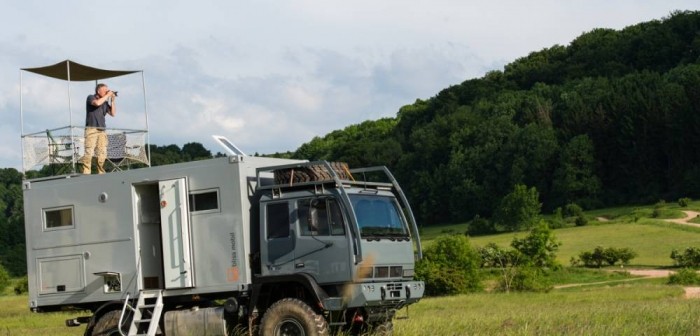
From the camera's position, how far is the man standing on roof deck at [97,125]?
20.8 metres

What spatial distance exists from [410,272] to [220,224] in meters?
3.45

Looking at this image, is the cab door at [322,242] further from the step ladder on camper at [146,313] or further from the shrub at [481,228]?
the shrub at [481,228]

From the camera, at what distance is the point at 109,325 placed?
18.9 m

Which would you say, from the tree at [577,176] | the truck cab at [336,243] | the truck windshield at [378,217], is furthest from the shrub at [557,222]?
the truck cab at [336,243]

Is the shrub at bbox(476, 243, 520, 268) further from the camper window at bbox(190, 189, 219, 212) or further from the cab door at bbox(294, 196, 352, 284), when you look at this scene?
the cab door at bbox(294, 196, 352, 284)

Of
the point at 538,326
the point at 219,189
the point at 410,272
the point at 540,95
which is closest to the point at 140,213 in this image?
the point at 219,189

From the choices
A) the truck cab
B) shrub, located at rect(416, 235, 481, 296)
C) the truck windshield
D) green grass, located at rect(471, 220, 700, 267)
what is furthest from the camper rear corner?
green grass, located at rect(471, 220, 700, 267)

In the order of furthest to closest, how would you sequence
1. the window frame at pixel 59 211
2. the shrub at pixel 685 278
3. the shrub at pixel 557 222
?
the shrub at pixel 557 222 < the shrub at pixel 685 278 < the window frame at pixel 59 211

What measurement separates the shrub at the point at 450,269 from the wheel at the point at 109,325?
28732 millimetres

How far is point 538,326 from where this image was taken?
1830 centimetres

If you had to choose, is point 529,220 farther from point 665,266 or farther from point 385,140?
point 385,140

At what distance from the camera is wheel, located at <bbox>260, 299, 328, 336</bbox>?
1709cm

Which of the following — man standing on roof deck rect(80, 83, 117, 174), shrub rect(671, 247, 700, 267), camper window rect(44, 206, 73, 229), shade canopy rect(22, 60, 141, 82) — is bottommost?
shrub rect(671, 247, 700, 267)

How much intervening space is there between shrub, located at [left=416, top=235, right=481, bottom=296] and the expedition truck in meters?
27.7
